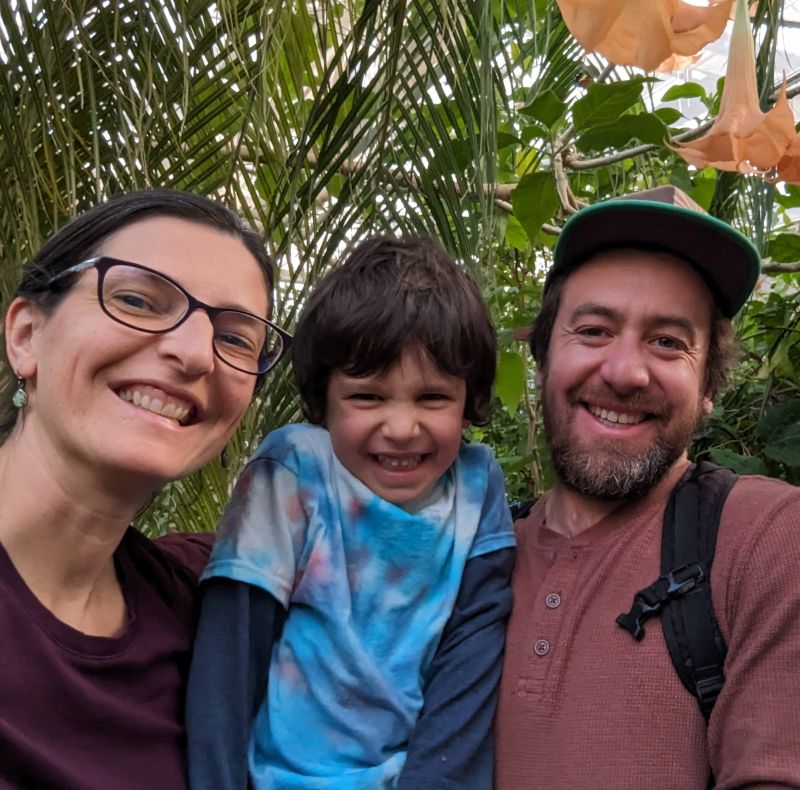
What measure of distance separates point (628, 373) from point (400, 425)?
1.51 feet

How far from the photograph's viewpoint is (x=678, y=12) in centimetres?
135

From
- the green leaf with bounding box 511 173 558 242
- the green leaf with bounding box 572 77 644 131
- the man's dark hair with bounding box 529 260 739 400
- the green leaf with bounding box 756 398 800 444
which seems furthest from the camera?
the green leaf with bounding box 756 398 800 444

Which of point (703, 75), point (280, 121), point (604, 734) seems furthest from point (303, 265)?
point (703, 75)

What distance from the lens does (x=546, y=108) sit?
86.0 inches

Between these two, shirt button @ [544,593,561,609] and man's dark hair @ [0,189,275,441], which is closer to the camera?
man's dark hair @ [0,189,275,441]

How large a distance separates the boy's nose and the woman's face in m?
0.31

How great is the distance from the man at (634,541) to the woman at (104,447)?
2.05ft

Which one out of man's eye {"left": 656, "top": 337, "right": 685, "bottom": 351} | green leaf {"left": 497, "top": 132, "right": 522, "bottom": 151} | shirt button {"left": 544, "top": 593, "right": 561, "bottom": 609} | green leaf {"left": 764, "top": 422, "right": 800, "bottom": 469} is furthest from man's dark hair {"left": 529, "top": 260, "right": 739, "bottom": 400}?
green leaf {"left": 764, "top": 422, "right": 800, "bottom": 469}

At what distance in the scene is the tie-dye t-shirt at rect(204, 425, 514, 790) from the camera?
4.84 ft

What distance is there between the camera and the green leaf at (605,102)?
2115mm

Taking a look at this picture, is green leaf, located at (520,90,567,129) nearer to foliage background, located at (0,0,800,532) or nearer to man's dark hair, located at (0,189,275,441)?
foliage background, located at (0,0,800,532)

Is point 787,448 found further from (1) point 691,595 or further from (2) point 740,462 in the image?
(1) point 691,595

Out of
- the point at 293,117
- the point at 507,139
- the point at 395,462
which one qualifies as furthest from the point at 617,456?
the point at 293,117

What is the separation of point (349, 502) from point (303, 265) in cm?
70
